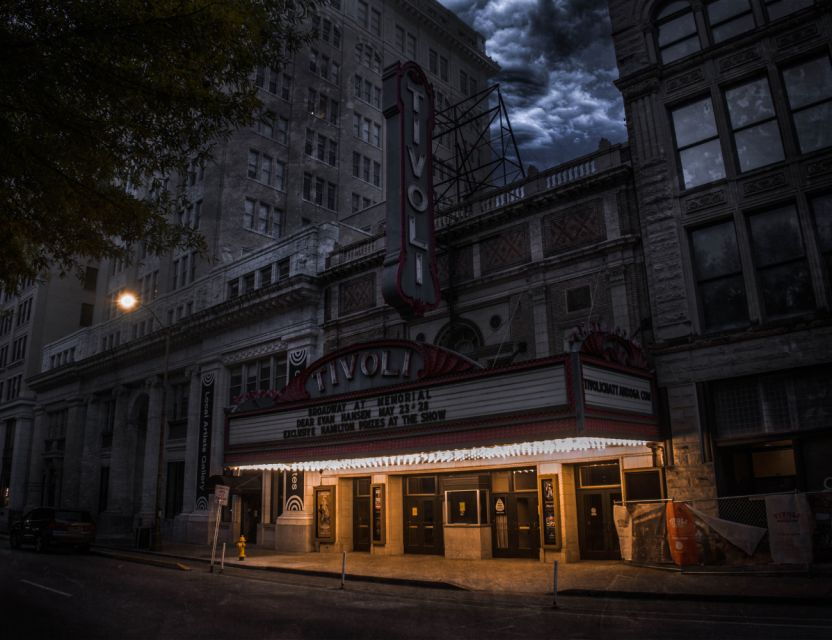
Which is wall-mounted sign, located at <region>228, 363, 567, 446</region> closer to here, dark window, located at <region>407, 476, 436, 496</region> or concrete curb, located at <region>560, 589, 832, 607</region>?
concrete curb, located at <region>560, 589, 832, 607</region>

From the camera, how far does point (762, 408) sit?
17500mm

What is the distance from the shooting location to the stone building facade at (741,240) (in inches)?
674

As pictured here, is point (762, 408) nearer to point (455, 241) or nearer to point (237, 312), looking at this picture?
point (455, 241)

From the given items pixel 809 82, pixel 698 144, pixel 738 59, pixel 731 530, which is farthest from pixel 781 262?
pixel 731 530

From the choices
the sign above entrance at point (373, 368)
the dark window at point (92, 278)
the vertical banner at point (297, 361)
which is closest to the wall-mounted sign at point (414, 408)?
the sign above entrance at point (373, 368)

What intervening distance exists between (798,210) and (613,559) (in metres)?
11.1

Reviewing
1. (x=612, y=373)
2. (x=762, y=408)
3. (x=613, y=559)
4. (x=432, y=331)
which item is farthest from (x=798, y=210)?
(x=432, y=331)

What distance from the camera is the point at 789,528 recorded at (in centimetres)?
1479

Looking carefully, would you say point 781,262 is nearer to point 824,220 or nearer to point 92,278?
point 824,220

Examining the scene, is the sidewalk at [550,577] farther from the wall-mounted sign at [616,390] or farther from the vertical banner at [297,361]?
the vertical banner at [297,361]

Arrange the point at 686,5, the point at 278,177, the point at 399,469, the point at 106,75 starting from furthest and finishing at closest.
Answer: the point at 278,177 < the point at 399,469 < the point at 686,5 < the point at 106,75

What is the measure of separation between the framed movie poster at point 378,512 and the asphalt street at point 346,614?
8.11 m

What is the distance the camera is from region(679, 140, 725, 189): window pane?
19.5 metres

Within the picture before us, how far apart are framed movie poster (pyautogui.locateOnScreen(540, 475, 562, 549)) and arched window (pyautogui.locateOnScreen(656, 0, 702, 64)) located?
548 inches
